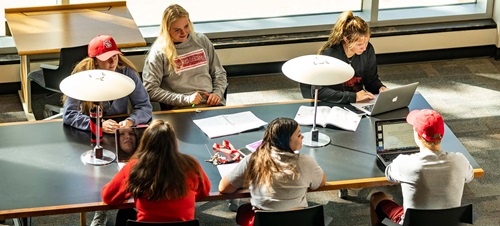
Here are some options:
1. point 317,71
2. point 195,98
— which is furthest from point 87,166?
point 317,71

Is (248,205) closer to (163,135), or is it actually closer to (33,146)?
(163,135)

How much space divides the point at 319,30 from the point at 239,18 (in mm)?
720

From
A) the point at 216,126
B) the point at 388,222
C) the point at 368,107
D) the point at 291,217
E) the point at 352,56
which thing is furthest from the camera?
the point at 352,56

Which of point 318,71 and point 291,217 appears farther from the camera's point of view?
point 318,71

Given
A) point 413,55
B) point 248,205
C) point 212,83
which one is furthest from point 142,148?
point 413,55

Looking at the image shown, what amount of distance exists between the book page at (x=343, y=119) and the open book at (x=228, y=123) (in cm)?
42

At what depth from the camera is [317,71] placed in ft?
15.3

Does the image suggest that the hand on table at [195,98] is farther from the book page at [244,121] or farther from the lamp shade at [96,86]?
the lamp shade at [96,86]

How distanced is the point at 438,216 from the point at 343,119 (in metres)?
1.20

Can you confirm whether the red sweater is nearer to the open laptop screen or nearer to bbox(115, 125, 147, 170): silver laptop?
bbox(115, 125, 147, 170): silver laptop

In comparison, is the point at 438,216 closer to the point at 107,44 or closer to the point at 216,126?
the point at 216,126

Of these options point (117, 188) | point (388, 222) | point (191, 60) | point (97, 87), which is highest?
point (97, 87)

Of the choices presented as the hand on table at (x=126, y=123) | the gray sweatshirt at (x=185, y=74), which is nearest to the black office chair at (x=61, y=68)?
the gray sweatshirt at (x=185, y=74)

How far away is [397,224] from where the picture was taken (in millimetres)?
4477
